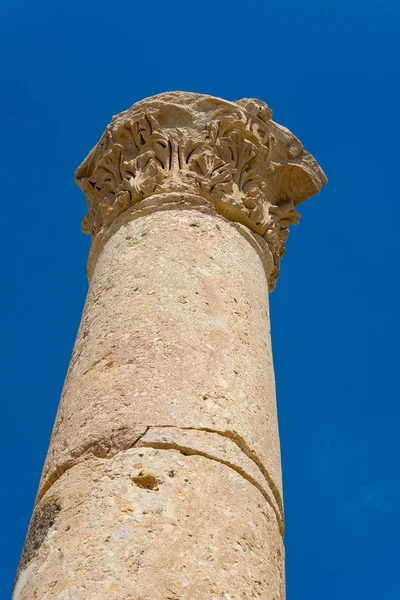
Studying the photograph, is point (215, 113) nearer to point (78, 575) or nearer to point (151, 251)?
point (151, 251)

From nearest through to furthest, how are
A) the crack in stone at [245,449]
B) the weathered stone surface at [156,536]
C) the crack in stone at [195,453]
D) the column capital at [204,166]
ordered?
the weathered stone surface at [156,536], the crack in stone at [195,453], the crack in stone at [245,449], the column capital at [204,166]

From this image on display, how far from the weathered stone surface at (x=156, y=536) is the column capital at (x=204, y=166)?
9.21 ft

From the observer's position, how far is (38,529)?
188 inches

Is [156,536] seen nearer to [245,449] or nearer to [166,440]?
[166,440]

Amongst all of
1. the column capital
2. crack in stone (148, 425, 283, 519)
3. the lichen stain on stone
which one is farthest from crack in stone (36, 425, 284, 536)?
the column capital

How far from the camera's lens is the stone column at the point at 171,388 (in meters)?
4.29

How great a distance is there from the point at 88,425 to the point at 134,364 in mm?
477

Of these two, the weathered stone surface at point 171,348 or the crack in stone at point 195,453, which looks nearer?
the crack in stone at point 195,453

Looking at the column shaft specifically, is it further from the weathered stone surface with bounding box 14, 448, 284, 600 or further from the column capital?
the column capital

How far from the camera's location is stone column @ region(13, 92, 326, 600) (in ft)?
14.1

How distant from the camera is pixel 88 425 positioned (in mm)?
5062

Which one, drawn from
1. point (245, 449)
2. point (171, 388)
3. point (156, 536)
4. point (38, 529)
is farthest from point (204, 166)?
point (156, 536)

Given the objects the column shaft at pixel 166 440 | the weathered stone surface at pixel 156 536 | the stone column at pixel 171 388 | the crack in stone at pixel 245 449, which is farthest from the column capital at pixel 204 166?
the weathered stone surface at pixel 156 536

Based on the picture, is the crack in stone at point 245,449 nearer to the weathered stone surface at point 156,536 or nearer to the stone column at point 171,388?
the stone column at point 171,388
